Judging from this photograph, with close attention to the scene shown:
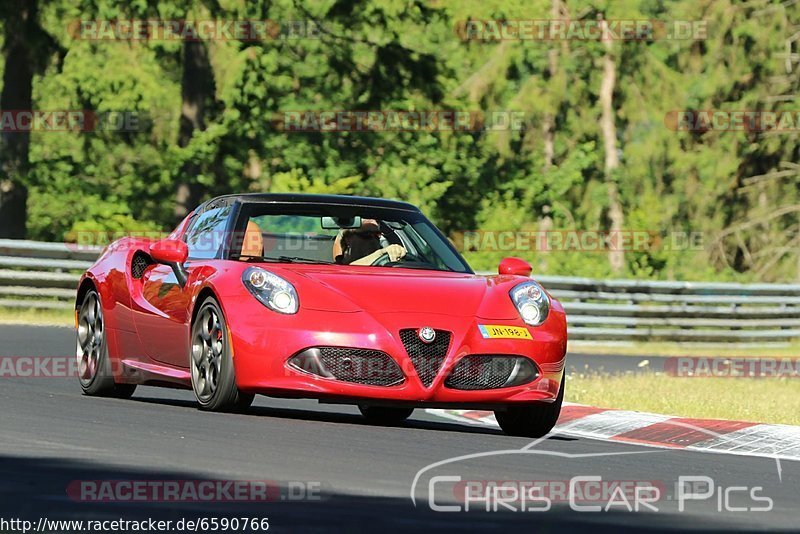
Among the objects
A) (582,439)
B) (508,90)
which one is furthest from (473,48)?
(582,439)

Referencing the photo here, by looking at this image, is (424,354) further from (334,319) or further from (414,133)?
(414,133)

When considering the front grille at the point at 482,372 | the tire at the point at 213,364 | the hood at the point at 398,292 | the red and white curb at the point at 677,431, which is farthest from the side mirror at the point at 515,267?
the tire at the point at 213,364

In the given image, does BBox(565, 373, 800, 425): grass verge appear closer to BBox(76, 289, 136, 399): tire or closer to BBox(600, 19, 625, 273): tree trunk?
BBox(76, 289, 136, 399): tire

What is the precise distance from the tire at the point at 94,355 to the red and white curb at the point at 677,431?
2.37 meters

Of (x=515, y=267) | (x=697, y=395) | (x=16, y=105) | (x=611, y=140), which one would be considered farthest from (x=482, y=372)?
(x=611, y=140)

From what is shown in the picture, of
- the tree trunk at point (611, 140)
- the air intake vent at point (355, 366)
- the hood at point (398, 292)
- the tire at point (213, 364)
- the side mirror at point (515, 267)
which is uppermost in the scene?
the hood at point (398, 292)

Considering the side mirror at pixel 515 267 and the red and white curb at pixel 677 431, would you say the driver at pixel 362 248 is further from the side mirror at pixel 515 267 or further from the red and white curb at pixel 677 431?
the red and white curb at pixel 677 431

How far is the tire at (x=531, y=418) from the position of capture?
9.99 m

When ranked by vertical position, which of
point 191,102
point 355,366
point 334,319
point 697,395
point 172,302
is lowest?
point 191,102

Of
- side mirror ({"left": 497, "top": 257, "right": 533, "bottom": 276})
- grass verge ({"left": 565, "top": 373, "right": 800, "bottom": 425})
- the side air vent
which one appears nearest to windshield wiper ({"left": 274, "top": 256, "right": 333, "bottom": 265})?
side mirror ({"left": 497, "top": 257, "right": 533, "bottom": 276})

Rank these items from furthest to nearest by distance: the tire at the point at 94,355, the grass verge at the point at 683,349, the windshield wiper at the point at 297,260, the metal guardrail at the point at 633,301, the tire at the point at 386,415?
the grass verge at the point at 683,349 → the metal guardrail at the point at 633,301 → the tire at the point at 94,355 → the tire at the point at 386,415 → the windshield wiper at the point at 297,260

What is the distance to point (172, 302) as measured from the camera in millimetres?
10422

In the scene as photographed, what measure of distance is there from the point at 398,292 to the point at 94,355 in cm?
278

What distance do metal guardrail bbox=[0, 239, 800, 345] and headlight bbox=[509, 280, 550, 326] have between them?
549 inches
